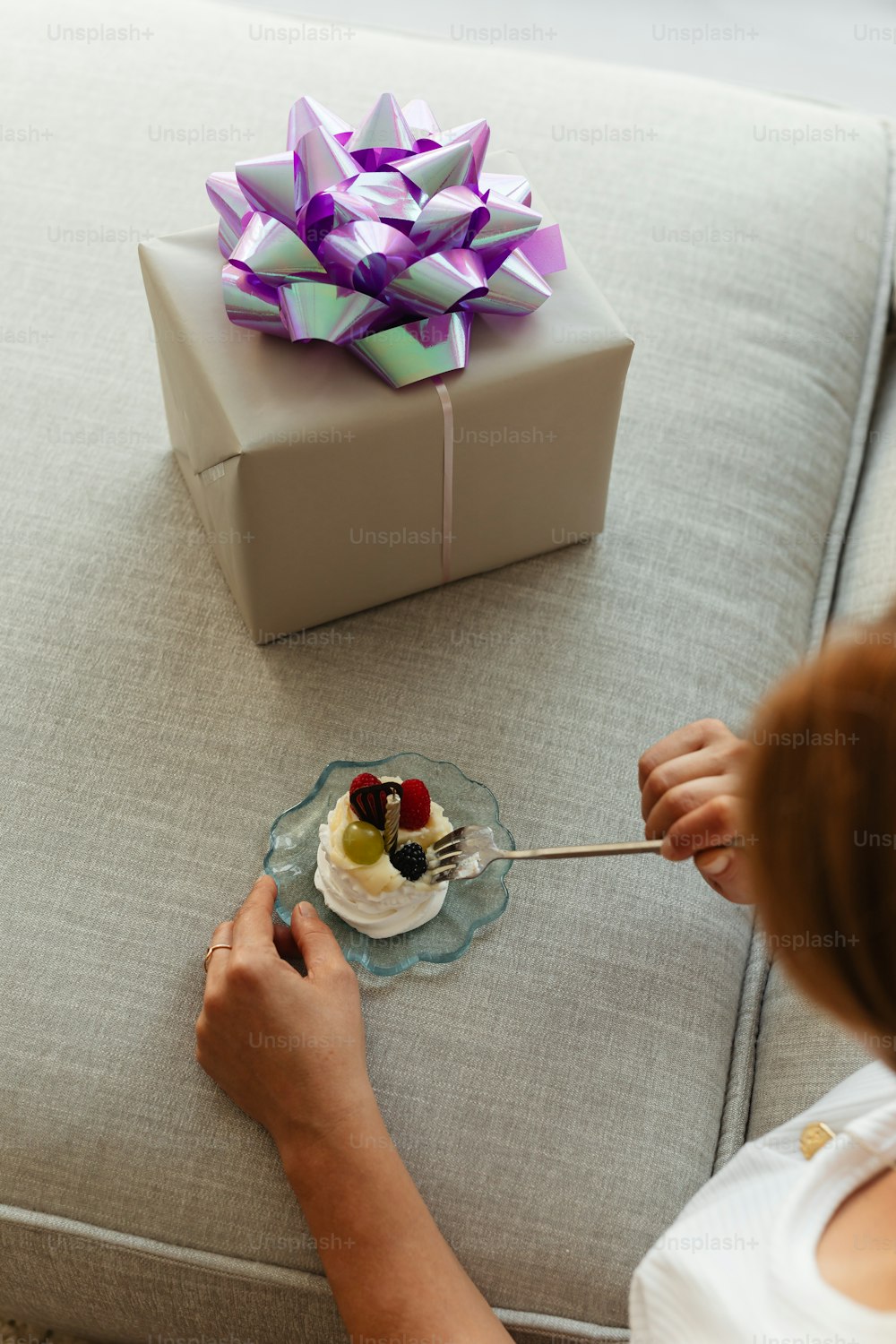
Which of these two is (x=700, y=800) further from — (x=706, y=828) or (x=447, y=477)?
(x=447, y=477)

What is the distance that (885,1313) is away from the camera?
608 millimetres

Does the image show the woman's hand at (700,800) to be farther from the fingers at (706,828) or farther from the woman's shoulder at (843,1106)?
the woman's shoulder at (843,1106)

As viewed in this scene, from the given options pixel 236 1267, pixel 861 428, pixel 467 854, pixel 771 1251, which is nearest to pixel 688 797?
pixel 467 854

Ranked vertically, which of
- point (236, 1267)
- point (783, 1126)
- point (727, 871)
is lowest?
point (236, 1267)

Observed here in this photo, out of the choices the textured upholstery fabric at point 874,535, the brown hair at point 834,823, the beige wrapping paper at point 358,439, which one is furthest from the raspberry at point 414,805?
the textured upholstery fabric at point 874,535

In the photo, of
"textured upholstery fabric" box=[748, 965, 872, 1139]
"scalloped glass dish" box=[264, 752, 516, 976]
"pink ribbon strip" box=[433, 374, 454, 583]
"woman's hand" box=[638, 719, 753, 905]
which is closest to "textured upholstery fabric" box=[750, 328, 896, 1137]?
"textured upholstery fabric" box=[748, 965, 872, 1139]

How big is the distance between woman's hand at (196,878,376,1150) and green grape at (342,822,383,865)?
0.07 m

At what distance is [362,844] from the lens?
84 centimetres

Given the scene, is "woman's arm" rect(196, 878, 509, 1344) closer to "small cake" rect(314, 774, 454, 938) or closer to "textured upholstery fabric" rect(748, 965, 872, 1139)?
"small cake" rect(314, 774, 454, 938)

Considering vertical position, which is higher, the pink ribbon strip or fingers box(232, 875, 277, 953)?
the pink ribbon strip

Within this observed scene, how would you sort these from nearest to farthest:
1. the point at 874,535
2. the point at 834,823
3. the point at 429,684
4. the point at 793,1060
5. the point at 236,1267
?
the point at 834,823 < the point at 236,1267 < the point at 793,1060 < the point at 429,684 < the point at 874,535

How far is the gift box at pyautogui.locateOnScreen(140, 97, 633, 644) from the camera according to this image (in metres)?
0.86

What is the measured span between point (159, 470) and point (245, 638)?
8.0 inches

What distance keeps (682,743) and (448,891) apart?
0.21 m
